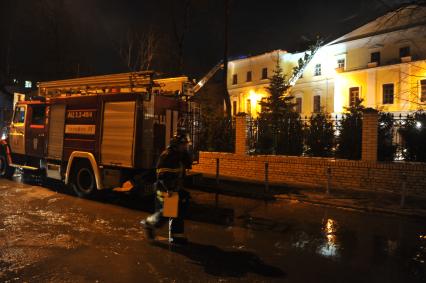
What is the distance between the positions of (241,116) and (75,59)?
22192 millimetres

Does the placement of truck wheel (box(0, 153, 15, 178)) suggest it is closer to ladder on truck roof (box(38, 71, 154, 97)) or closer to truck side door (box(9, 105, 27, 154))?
truck side door (box(9, 105, 27, 154))

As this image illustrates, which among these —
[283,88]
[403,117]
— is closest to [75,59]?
[283,88]

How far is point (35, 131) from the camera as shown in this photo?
40.5 ft

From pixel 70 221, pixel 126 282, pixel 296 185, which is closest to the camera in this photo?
pixel 126 282

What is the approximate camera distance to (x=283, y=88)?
29.5 m

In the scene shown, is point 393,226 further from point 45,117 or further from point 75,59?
point 75,59

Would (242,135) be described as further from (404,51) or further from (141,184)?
(404,51)

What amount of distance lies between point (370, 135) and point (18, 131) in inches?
433

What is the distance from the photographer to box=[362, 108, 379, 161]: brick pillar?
11815 mm

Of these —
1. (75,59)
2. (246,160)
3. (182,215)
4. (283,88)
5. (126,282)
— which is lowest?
(126,282)

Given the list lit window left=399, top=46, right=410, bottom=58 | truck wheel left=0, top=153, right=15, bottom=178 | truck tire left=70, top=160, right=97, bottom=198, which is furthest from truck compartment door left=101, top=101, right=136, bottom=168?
lit window left=399, top=46, right=410, bottom=58

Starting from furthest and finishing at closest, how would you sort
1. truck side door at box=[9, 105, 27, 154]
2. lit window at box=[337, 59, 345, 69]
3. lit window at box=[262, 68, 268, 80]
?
1. lit window at box=[262, 68, 268, 80]
2. lit window at box=[337, 59, 345, 69]
3. truck side door at box=[9, 105, 27, 154]

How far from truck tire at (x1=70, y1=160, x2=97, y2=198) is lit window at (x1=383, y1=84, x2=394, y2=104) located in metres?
31.6

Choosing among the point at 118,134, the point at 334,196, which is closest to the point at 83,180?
the point at 118,134
